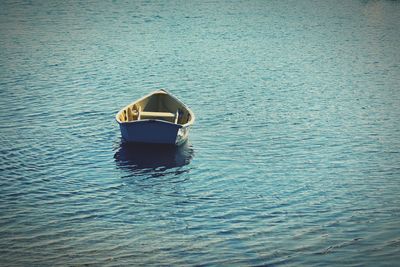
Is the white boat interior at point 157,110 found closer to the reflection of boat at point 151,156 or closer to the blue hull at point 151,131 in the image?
the blue hull at point 151,131

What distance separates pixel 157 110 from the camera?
33.6 metres

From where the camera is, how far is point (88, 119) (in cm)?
3422

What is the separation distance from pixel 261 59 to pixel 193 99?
18.3 meters

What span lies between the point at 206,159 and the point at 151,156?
2556 mm

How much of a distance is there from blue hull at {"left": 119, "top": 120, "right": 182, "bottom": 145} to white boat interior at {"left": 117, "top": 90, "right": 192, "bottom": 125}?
3.57ft

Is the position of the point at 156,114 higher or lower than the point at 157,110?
higher

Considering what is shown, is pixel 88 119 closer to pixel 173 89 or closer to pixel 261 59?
pixel 173 89

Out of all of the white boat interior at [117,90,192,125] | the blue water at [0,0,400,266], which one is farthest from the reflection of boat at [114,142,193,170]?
the white boat interior at [117,90,192,125]

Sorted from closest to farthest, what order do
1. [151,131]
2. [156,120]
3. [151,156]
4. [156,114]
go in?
[156,120] → [151,156] → [151,131] → [156,114]

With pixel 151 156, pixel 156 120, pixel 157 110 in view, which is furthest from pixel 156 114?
pixel 151 156

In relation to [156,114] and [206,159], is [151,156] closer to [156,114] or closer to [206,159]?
[206,159]

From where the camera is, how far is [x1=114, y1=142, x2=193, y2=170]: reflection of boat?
89.0 ft

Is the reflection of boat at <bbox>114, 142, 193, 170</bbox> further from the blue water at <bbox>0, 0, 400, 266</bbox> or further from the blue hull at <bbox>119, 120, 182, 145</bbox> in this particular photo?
the blue hull at <bbox>119, 120, 182, 145</bbox>

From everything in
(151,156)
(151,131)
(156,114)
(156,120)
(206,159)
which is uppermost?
(156,120)
